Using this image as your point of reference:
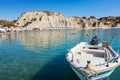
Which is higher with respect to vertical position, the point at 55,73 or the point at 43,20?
the point at 43,20

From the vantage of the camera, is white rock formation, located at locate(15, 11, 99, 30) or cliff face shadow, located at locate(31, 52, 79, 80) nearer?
cliff face shadow, located at locate(31, 52, 79, 80)

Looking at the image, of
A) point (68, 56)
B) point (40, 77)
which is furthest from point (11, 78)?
point (68, 56)

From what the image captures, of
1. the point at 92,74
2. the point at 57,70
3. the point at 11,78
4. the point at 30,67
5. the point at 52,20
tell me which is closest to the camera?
the point at 92,74

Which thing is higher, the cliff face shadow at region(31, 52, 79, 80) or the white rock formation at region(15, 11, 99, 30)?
the white rock formation at region(15, 11, 99, 30)

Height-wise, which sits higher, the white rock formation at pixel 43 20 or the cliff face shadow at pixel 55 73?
the white rock formation at pixel 43 20

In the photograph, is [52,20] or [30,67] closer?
[30,67]

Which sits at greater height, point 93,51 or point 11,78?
point 93,51

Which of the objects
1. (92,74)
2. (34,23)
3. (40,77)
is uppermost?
(34,23)

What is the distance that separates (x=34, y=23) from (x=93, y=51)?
142 meters

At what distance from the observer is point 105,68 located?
47.0 feet

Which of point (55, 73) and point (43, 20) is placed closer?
point (55, 73)

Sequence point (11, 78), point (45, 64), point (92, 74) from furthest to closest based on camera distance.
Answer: point (45, 64) < point (11, 78) < point (92, 74)

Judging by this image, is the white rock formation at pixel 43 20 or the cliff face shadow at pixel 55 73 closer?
the cliff face shadow at pixel 55 73

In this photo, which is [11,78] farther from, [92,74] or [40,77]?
[92,74]
